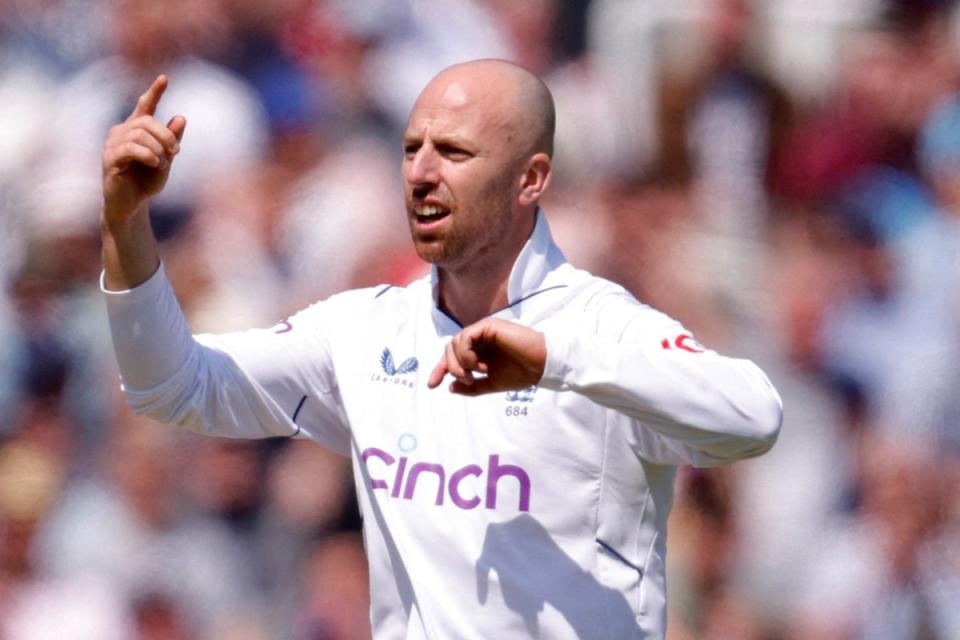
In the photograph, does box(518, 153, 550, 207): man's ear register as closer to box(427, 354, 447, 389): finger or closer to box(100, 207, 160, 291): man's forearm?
box(427, 354, 447, 389): finger

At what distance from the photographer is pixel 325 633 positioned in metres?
5.29

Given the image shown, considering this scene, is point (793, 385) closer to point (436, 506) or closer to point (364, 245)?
point (364, 245)

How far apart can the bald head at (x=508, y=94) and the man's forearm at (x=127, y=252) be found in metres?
0.70

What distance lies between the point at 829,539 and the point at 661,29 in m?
1.89

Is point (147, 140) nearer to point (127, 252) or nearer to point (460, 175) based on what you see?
point (127, 252)

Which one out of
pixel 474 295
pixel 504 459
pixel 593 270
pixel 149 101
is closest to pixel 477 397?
pixel 504 459

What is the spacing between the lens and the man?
3.08 metres

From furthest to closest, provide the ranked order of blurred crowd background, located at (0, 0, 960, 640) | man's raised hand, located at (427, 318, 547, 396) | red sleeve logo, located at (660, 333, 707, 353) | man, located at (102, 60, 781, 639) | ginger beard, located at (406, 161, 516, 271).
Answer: blurred crowd background, located at (0, 0, 960, 640) < ginger beard, located at (406, 161, 516, 271) < man, located at (102, 60, 781, 639) < red sleeve logo, located at (660, 333, 707, 353) < man's raised hand, located at (427, 318, 547, 396)

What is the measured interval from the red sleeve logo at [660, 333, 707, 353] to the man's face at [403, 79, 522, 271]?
1.81ft

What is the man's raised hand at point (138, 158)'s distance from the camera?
307cm

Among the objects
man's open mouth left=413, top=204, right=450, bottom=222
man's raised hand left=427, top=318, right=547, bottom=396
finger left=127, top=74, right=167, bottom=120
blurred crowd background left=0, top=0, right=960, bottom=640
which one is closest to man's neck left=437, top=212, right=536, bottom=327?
man's open mouth left=413, top=204, right=450, bottom=222


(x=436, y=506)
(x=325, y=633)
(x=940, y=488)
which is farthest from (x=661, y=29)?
(x=436, y=506)

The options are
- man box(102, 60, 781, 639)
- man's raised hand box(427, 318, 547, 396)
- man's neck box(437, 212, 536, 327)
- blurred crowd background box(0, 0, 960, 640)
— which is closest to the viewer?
man's raised hand box(427, 318, 547, 396)

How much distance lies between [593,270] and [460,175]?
2.00m
